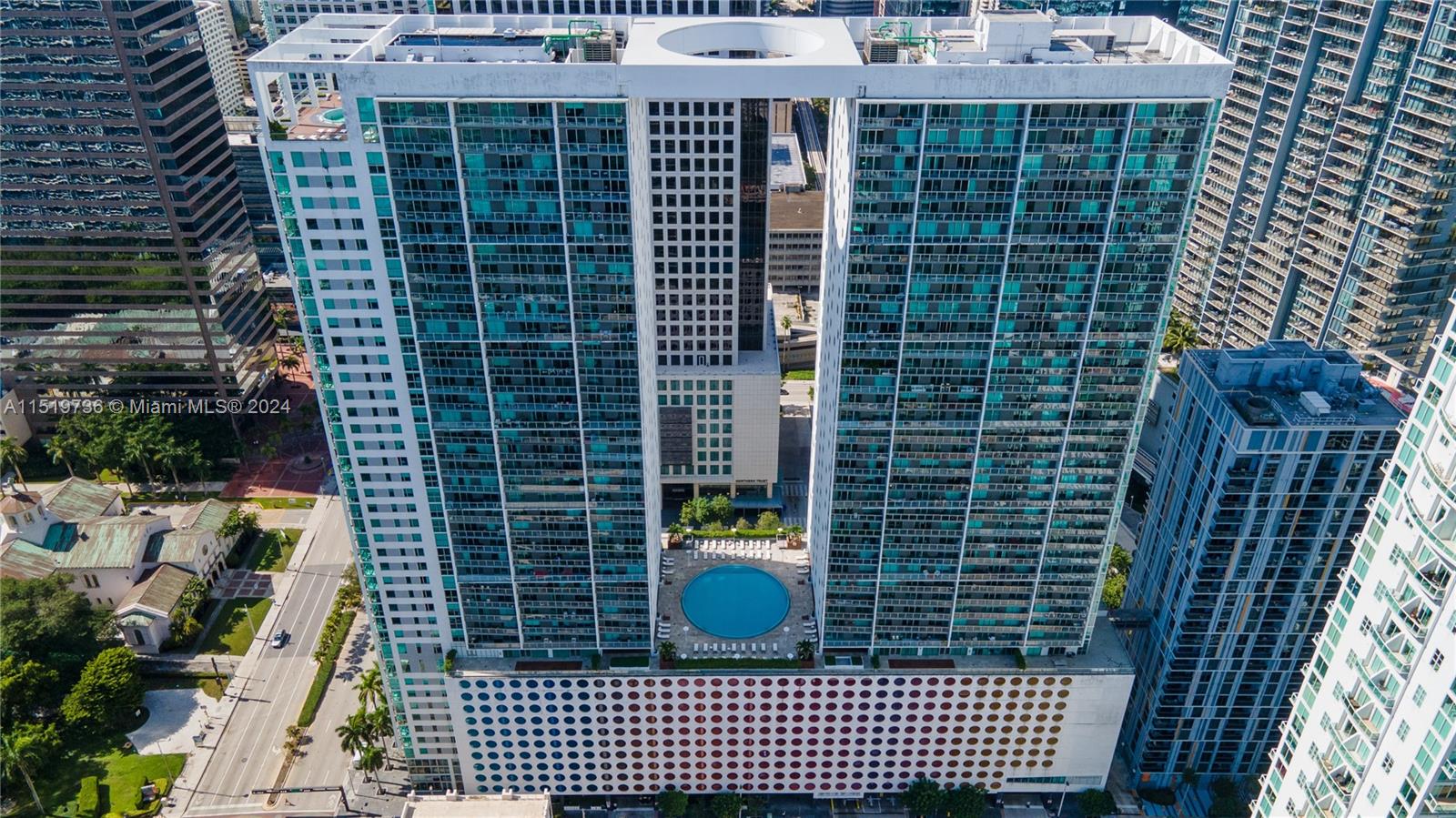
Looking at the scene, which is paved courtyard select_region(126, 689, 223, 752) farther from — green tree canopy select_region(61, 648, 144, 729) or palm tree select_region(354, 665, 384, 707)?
palm tree select_region(354, 665, 384, 707)

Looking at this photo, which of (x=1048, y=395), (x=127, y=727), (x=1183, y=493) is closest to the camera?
(x=1048, y=395)

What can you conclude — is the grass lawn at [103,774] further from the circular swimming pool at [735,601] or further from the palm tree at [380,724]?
the circular swimming pool at [735,601]

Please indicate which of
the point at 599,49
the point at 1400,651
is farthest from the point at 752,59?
the point at 1400,651

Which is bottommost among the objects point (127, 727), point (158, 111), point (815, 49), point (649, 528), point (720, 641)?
point (127, 727)

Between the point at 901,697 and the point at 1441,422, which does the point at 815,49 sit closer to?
the point at 1441,422

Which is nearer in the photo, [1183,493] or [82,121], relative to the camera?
[1183,493]

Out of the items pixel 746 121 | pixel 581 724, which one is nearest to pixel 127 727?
pixel 581 724

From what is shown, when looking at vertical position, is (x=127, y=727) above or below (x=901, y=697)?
below
